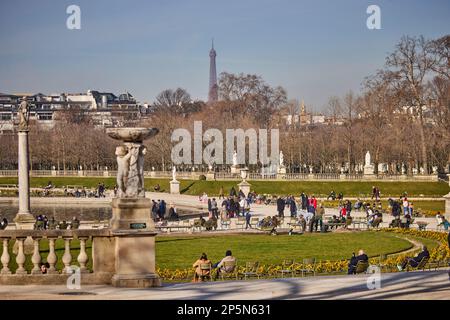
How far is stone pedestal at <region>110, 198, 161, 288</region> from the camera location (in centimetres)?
1545

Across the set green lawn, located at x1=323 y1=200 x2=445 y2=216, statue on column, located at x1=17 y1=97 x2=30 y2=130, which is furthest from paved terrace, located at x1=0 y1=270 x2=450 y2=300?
green lawn, located at x1=323 y1=200 x2=445 y2=216

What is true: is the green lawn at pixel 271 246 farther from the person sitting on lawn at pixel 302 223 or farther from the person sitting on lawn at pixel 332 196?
the person sitting on lawn at pixel 332 196

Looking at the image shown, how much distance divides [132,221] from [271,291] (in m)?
2.63

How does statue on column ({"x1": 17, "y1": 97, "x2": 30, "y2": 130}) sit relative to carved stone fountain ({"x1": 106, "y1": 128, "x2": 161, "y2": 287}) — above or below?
above

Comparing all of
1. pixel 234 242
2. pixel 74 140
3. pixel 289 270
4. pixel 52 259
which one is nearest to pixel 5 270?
pixel 52 259

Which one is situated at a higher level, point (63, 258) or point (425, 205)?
point (63, 258)

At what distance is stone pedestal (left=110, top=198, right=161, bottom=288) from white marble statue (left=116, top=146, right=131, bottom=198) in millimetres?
255

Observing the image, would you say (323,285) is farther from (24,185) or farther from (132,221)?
(24,185)

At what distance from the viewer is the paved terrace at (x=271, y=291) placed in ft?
46.0

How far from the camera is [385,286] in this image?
15.3 m

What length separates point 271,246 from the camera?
31969 mm

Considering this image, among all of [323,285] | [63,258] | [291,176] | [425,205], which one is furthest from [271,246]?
[291,176]

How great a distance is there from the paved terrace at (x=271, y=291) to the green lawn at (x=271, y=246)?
10.4 m

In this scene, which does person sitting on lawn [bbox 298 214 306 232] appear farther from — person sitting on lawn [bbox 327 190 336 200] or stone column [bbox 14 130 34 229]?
person sitting on lawn [bbox 327 190 336 200]
